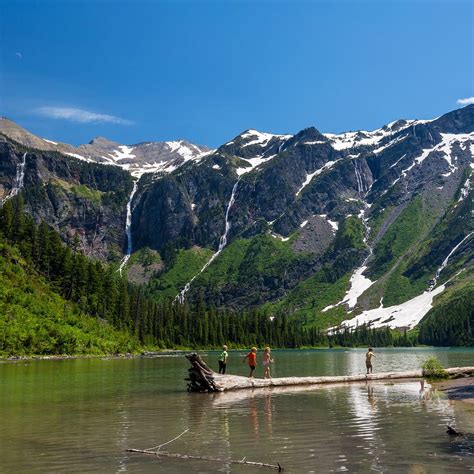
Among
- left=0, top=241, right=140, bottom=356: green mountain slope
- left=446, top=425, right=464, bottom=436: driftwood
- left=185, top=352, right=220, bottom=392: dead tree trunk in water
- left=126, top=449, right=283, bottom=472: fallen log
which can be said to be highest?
left=0, top=241, right=140, bottom=356: green mountain slope

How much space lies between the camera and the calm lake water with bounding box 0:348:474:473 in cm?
1783

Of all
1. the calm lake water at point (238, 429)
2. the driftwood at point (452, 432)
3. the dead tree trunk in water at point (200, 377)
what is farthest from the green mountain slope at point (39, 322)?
the driftwood at point (452, 432)

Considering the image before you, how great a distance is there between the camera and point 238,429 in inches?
953

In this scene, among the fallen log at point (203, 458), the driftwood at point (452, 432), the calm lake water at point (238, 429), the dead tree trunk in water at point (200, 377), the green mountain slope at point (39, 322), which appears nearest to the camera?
the fallen log at point (203, 458)

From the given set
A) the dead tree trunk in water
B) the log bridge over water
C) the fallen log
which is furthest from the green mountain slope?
the fallen log

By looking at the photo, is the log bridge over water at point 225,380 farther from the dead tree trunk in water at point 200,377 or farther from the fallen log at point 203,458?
the fallen log at point 203,458

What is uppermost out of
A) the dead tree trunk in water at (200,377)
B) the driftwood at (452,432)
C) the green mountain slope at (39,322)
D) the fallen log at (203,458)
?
the green mountain slope at (39,322)

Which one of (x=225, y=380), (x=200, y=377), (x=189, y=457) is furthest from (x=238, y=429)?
(x=225, y=380)

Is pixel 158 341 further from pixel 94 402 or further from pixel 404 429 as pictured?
pixel 404 429

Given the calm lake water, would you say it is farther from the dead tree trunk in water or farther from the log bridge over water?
the log bridge over water

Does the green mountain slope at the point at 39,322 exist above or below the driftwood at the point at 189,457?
above

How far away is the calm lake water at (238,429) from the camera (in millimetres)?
17828

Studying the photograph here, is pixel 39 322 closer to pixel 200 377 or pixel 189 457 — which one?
pixel 200 377

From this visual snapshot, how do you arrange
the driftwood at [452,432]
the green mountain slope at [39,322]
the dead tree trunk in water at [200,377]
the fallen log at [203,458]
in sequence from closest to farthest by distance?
the fallen log at [203,458]
the driftwood at [452,432]
the dead tree trunk in water at [200,377]
the green mountain slope at [39,322]
